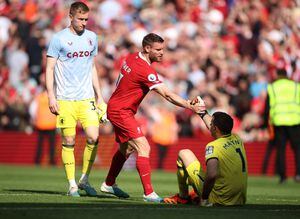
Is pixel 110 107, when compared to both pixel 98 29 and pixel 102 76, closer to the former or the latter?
pixel 102 76

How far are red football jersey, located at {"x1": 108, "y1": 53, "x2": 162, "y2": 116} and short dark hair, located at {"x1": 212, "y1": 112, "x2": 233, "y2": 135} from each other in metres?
1.51

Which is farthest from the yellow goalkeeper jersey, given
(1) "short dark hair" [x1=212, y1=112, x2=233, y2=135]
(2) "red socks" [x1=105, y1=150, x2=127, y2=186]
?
(2) "red socks" [x1=105, y1=150, x2=127, y2=186]

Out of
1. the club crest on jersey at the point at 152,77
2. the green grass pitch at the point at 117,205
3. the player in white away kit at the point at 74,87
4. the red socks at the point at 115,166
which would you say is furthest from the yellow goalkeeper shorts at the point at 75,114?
the club crest on jersey at the point at 152,77

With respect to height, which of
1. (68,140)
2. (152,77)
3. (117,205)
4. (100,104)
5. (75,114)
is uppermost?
(152,77)

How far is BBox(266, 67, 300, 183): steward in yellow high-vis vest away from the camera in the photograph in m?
20.5

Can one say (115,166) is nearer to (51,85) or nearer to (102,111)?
(102,111)

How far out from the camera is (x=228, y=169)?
1190 cm

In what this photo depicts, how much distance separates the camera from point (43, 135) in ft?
88.4

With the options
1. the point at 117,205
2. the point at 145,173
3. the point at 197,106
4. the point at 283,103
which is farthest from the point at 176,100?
the point at 283,103

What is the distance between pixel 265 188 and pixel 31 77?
12.1m

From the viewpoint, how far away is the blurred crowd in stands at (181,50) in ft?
84.5

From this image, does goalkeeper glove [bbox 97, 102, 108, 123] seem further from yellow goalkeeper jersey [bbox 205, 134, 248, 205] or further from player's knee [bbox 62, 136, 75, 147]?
yellow goalkeeper jersey [bbox 205, 134, 248, 205]

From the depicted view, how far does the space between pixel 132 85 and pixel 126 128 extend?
604mm

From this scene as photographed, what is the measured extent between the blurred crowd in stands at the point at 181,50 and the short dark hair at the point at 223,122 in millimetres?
13016
